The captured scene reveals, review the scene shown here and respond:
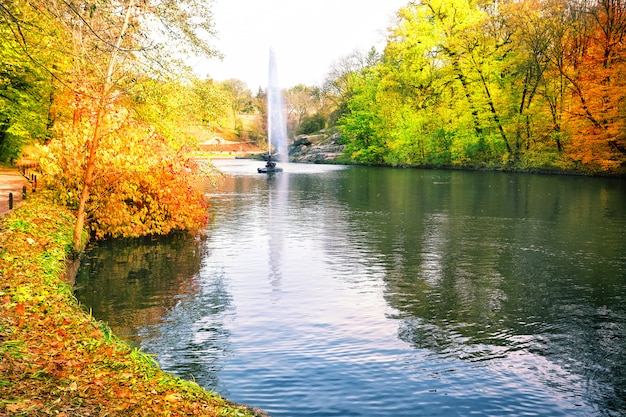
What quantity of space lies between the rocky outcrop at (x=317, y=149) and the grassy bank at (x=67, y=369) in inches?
3530

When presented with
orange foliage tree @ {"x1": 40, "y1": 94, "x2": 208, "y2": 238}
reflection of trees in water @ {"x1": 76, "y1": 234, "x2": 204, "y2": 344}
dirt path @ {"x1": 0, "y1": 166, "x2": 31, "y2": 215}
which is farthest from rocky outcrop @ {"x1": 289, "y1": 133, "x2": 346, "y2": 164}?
reflection of trees in water @ {"x1": 76, "y1": 234, "x2": 204, "y2": 344}

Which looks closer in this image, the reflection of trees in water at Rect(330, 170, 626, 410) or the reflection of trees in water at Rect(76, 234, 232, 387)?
the reflection of trees in water at Rect(76, 234, 232, 387)

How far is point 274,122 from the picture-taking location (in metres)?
121

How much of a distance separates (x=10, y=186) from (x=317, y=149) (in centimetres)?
8054

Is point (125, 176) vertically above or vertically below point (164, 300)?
above

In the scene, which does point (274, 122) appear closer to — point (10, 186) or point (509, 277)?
point (10, 186)

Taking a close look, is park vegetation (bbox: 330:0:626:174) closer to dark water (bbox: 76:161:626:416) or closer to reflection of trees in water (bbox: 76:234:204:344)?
dark water (bbox: 76:161:626:416)

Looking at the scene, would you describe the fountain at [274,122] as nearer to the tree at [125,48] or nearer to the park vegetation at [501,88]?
the park vegetation at [501,88]

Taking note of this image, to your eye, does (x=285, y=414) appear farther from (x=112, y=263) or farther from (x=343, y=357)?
(x=112, y=263)

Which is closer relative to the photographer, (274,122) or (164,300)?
(164,300)

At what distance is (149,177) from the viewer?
2236 centimetres

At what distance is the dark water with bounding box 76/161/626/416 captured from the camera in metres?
9.34

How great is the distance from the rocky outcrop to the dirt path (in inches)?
2564

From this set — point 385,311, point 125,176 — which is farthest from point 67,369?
point 125,176
